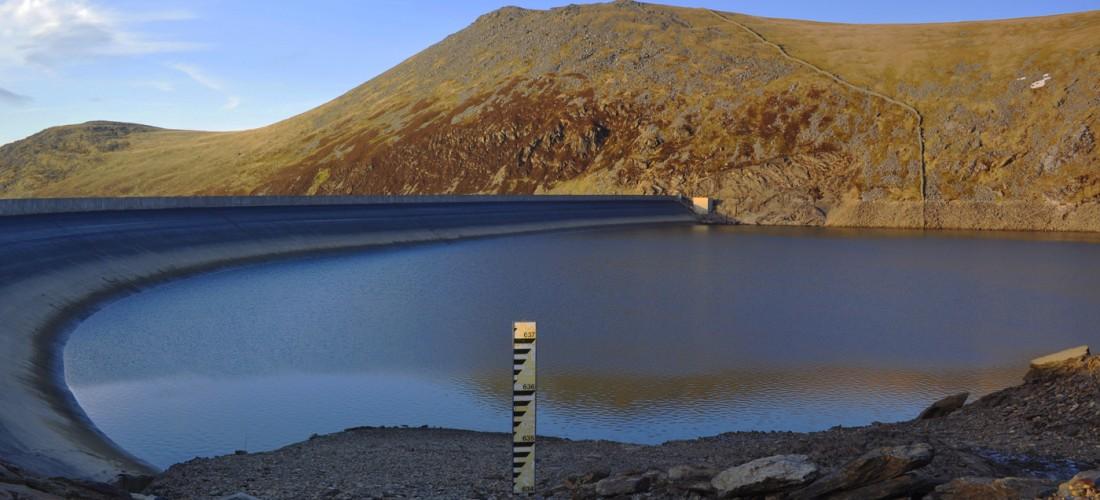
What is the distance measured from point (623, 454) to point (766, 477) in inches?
188

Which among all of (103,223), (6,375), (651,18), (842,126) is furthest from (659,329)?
(651,18)

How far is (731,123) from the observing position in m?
114

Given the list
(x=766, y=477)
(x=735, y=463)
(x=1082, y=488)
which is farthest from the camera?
(x=735, y=463)

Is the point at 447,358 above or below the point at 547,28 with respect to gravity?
below

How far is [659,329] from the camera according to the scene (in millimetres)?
28812

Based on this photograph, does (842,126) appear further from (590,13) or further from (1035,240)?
(590,13)

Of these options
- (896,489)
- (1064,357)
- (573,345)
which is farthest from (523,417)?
(573,345)

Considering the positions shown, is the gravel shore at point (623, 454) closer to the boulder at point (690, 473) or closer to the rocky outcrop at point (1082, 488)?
the boulder at point (690, 473)

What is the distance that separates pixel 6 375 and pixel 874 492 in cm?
1965

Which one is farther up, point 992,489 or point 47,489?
point 992,489

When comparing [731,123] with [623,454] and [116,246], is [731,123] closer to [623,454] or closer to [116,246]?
[116,246]

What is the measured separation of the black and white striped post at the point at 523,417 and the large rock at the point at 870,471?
353 cm

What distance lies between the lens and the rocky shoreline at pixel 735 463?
29.8 feet

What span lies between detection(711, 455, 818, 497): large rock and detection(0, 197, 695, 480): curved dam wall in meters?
9.20
